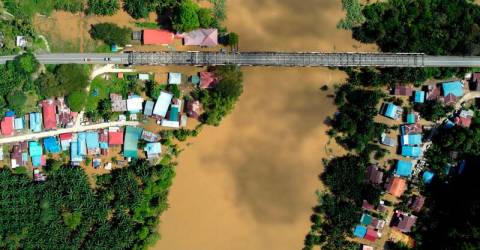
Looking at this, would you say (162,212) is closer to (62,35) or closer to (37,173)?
(37,173)

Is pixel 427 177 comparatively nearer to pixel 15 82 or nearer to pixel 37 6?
pixel 15 82

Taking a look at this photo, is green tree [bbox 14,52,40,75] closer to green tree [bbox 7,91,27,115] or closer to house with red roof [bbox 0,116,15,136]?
Result: green tree [bbox 7,91,27,115]

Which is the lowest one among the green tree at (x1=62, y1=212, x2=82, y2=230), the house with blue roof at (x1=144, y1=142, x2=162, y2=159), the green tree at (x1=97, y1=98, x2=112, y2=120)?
the green tree at (x1=62, y1=212, x2=82, y2=230)

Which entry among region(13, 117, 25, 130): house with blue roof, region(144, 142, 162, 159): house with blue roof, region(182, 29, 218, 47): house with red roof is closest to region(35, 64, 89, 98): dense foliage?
region(13, 117, 25, 130): house with blue roof

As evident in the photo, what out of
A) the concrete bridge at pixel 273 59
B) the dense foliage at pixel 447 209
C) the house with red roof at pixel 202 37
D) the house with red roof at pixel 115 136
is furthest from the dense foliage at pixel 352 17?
the house with red roof at pixel 115 136

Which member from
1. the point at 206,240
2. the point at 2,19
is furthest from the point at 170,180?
the point at 2,19

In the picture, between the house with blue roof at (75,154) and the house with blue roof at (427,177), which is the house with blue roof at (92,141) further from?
the house with blue roof at (427,177)
